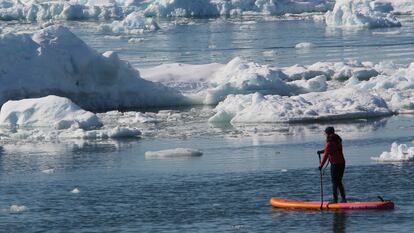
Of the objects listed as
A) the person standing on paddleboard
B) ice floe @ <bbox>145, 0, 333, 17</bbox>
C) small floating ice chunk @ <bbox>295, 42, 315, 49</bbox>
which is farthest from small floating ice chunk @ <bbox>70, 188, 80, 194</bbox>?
ice floe @ <bbox>145, 0, 333, 17</bbox>

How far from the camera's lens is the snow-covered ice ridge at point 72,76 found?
29469 millimetres

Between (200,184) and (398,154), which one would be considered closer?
(200,184)

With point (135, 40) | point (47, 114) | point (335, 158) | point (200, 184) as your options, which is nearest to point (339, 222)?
point (335, 158)

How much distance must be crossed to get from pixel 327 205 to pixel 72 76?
1567 centimetres

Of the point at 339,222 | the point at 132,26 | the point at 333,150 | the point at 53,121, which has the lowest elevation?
the point at 132,26

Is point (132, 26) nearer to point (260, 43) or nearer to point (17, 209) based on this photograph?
point (260, 43)

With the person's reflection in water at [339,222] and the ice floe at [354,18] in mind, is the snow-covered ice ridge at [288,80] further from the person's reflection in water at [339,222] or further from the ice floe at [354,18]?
the ice floe at [354,18]

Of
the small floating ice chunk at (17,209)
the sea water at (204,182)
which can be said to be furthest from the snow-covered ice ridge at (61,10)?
the small floating ice chunk at (17,209)

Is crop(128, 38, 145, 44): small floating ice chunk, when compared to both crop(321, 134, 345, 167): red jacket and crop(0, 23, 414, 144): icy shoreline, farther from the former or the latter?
crop(321, 134, 345, 167): red jacket

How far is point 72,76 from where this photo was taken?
30.1m

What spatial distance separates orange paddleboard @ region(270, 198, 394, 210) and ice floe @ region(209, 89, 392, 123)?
981 centimetres

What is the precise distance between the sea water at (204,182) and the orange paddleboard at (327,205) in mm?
153

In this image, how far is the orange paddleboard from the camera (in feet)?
50.1

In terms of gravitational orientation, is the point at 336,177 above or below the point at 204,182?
above
